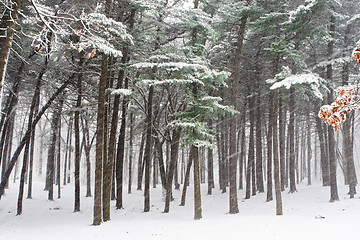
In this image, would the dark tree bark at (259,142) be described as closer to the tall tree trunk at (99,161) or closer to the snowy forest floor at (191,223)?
the snowy forest floor at (191,223)

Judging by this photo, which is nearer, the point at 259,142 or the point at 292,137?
the point at 292,137

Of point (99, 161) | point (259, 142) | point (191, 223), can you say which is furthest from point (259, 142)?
point (99, 161)

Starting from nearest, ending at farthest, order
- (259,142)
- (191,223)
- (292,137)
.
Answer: (191,223)
(292,137)
(259,142)

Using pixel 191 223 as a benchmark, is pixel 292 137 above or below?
above

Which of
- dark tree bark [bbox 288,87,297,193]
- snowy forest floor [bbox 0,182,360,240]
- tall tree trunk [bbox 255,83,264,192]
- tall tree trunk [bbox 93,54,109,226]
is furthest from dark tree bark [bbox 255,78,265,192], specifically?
tall tree trunk [bbox 93,54,109,226]

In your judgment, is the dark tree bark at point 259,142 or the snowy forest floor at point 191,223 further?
the dark tree bark at point 259,142

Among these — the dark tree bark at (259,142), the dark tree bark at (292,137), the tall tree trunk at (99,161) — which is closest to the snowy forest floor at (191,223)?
the tall tree trunk at (99,161)

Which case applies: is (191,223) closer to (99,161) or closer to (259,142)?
(99,161)

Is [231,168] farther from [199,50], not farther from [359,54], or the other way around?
[359,54]

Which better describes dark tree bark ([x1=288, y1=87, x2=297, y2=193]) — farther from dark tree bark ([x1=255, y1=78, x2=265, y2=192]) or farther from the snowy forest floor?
the snowy forest floor

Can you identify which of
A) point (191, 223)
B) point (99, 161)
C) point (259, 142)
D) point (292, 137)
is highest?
point (292, 137)

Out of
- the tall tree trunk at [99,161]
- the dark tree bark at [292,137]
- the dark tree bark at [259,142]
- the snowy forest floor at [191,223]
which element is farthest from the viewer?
the dark tree bark at [259,142]

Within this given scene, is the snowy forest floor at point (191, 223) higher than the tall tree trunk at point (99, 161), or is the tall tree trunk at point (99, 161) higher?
the tall tree trunk at point (99, 161)

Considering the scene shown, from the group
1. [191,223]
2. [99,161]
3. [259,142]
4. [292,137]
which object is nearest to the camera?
[99,161]
